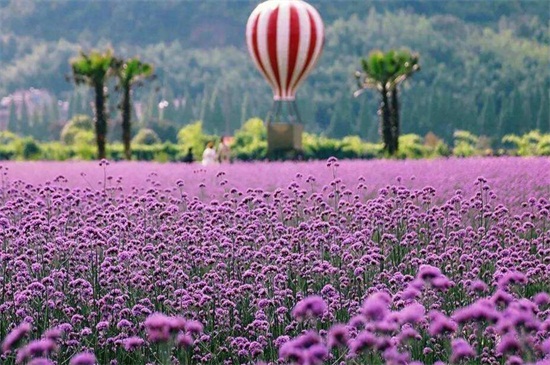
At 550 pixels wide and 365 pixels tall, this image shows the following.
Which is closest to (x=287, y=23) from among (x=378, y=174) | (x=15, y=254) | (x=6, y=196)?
(x=378, y=174)

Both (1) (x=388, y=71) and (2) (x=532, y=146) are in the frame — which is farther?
(2) (x=532, y=146)

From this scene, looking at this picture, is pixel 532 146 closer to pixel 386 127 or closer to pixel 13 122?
pixel 386 127

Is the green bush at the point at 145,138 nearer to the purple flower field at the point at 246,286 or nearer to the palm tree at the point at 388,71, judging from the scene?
the palm tree at the point at 388,71

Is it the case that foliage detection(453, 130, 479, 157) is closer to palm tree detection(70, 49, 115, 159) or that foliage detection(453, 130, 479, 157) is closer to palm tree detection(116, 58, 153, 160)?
palm tree detection(116, 58, 153, 160)

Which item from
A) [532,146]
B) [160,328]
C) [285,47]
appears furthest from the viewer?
[532,146]

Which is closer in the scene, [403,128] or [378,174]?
[378,174]

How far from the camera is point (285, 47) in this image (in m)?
43.3

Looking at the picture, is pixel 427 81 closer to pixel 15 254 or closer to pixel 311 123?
pixel 311 123

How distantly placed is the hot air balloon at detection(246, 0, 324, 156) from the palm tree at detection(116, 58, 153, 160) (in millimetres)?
6152

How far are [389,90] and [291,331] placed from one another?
4057 centimetres

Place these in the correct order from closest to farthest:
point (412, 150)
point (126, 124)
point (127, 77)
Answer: point (126, 124)
point (127, 77)
point (412, 150)

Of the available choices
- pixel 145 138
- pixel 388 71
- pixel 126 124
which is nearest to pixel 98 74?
pixel 126 124

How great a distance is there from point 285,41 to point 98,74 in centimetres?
896

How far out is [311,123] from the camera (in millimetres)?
178875
